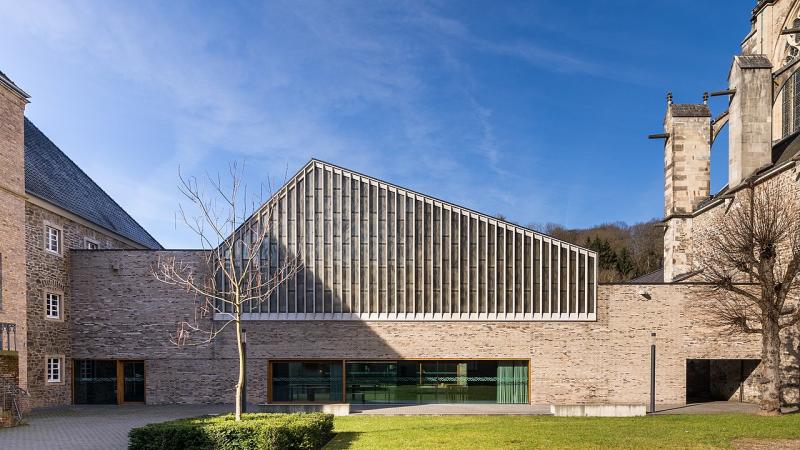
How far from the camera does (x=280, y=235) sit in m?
22.5

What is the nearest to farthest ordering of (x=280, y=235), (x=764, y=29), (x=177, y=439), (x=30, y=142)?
(x=177, y=439) → (x=280, y=235) → (x=30, y=142) → (x=764, y=29)

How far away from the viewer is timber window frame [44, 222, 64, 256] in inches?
838

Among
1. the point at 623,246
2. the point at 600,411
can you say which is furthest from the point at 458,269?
the point at 623,246

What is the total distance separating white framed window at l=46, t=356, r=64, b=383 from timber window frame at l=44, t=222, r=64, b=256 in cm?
418

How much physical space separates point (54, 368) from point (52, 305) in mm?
2479

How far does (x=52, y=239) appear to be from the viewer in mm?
21844

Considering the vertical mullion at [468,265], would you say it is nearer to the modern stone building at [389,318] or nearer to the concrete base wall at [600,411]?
the modern stone building at [389,318]

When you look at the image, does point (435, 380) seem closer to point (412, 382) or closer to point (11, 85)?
point (412, 382)

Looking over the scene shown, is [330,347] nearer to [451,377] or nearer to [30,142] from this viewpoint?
[451,377]

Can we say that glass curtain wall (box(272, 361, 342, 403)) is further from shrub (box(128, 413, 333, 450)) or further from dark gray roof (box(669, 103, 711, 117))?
dark gray roof (box(669, 103, 711, 117))

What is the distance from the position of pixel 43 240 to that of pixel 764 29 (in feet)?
127

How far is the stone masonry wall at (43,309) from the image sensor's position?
65.9ft

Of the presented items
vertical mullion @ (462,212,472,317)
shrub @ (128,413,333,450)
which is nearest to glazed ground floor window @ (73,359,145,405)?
shrub @ (128,413,333,450)

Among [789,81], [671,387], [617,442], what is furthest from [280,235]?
[789,81]
